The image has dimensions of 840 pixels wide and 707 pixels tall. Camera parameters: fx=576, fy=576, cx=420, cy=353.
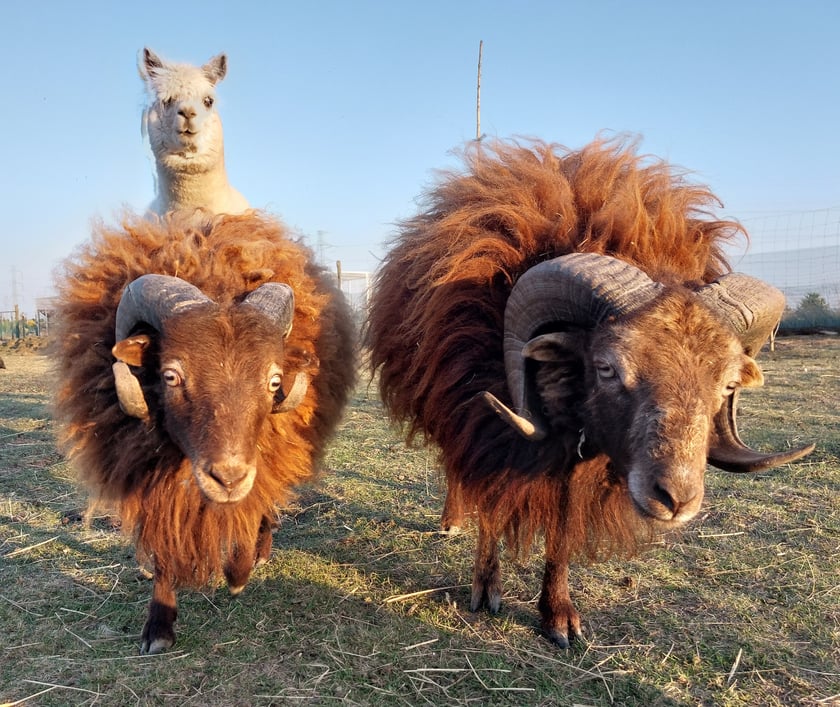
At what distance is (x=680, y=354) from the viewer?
267 cm

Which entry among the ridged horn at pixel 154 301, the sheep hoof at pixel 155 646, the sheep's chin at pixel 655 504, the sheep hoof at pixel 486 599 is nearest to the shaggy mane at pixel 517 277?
the sheep hoof at pixel 486 599

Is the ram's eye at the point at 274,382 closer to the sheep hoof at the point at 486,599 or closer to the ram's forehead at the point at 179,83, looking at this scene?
the sheep hoof at the point at 486,599

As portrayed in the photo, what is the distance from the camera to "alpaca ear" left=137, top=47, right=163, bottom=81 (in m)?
5.26

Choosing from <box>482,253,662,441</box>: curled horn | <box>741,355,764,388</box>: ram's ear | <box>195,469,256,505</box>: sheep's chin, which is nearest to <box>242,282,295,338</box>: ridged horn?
<box>195,469,256,505</box>: sheep's chin

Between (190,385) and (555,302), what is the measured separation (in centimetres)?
199

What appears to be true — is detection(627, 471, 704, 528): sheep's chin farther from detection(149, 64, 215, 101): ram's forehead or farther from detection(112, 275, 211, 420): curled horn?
detection(149, 64, 215, 101): ram's forehead

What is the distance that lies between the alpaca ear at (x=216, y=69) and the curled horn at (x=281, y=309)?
125 inches

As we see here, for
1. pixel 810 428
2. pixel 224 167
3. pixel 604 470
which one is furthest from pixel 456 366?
pixel 810 428

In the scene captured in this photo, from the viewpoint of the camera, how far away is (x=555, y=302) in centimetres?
299

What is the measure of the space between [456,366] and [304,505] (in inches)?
117

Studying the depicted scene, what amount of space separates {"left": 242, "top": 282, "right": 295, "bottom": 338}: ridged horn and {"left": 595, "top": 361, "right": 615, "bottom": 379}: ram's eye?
183 centimetres

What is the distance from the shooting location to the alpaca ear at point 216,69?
5520 mm

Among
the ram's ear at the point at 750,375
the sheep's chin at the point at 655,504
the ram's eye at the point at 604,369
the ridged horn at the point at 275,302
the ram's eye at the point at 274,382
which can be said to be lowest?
the sheep's chin at the point at 655,504

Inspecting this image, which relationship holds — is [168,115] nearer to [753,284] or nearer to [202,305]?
[202,305]
